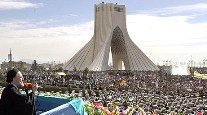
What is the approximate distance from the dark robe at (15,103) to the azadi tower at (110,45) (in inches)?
2551

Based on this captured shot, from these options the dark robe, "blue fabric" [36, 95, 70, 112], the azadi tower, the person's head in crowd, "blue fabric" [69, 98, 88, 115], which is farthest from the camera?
the azadi tower

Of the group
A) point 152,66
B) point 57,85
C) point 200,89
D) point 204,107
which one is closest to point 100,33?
point 152,66

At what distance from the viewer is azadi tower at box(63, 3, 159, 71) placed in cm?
7238

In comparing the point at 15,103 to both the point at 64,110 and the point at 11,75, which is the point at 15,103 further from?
the point at 64,110

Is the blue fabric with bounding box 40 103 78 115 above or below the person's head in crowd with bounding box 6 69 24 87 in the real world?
below

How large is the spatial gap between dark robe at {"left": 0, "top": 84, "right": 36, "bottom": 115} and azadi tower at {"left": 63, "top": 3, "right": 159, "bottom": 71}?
213ft

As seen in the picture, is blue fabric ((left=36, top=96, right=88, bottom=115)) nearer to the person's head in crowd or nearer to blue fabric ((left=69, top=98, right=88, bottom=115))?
A: blue fabric ((left=69, top=98, right=88, bottom=115))

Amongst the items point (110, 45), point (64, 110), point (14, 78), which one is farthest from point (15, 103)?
point (110, 45)

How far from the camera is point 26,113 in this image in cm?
511

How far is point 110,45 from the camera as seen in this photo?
253ft

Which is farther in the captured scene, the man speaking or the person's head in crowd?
the person's head in crowd

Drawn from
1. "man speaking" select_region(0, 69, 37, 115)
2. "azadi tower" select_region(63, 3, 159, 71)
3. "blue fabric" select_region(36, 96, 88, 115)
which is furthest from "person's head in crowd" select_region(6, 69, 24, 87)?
"azadi tower" select_region(63, 3, 159, 71)

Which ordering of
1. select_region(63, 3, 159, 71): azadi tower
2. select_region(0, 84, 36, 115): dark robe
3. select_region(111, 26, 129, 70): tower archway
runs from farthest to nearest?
1. select_region(111, 26, 129, 70): tower archway
2. select_region(63, 3, 159, 71): azadi tower
3. select_region(0, 84, 36, 115): dark robe

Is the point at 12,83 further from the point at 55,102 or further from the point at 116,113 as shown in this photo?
the point at 116,113
